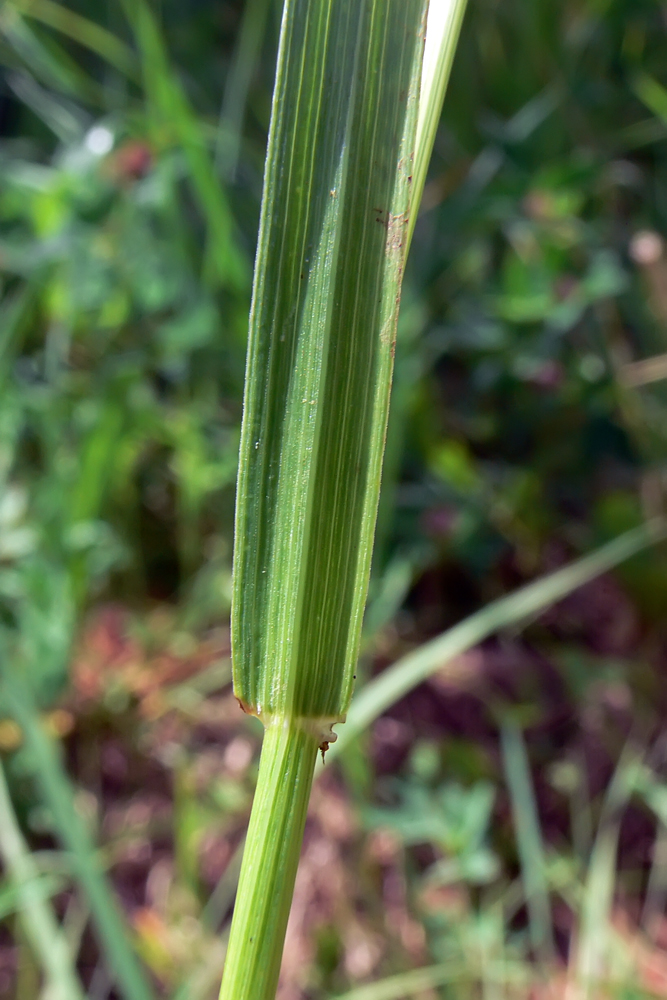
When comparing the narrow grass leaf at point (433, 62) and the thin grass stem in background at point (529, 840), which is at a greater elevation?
the narrow grass leaf at point (433, 62)

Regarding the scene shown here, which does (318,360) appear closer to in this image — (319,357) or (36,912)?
(319,357)

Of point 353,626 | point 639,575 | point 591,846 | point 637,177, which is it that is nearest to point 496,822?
point 591,846

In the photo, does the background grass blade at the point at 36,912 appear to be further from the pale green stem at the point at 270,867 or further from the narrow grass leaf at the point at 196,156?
the narrow grass leaf at the point at 196,156

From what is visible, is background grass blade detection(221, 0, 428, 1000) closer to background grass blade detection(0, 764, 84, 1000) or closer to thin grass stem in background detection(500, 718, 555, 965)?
background grass blade detection(0, 764, 84, 1000)

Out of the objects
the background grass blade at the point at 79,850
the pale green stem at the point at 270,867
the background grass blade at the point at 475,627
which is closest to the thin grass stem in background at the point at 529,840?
the background grass blade at the point at 475,627

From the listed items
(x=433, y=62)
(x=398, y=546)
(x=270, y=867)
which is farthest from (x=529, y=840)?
(x=433, y=62)

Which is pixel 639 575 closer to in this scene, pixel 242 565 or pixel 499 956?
pixel 499 956
